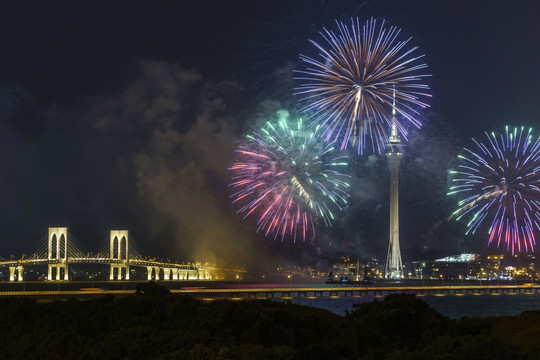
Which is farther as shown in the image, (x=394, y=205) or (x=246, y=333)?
(x=394, y=205)

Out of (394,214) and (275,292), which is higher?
(394,214)

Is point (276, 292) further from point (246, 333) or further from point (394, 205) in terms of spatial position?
point (246, 333)

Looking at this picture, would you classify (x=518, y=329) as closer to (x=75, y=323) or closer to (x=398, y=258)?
(x=75, y=323)

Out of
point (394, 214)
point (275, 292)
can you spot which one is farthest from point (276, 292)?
point (394, 214)

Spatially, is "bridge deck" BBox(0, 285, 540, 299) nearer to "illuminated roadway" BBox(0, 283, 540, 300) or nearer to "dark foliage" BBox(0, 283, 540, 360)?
"illuminated roadway" BBox(0, 283, 540, 300)

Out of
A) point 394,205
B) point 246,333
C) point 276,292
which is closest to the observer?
point 246,333

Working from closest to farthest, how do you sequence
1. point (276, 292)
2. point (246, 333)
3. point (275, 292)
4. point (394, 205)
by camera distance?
point (246, 333) → point (275, 292) → point (276, 292) → point (394, 205)

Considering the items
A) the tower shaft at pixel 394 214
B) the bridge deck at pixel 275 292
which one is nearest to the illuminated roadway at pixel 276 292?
the bridge deck at pixel 275 292

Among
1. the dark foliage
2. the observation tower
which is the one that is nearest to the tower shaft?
the observation tower
